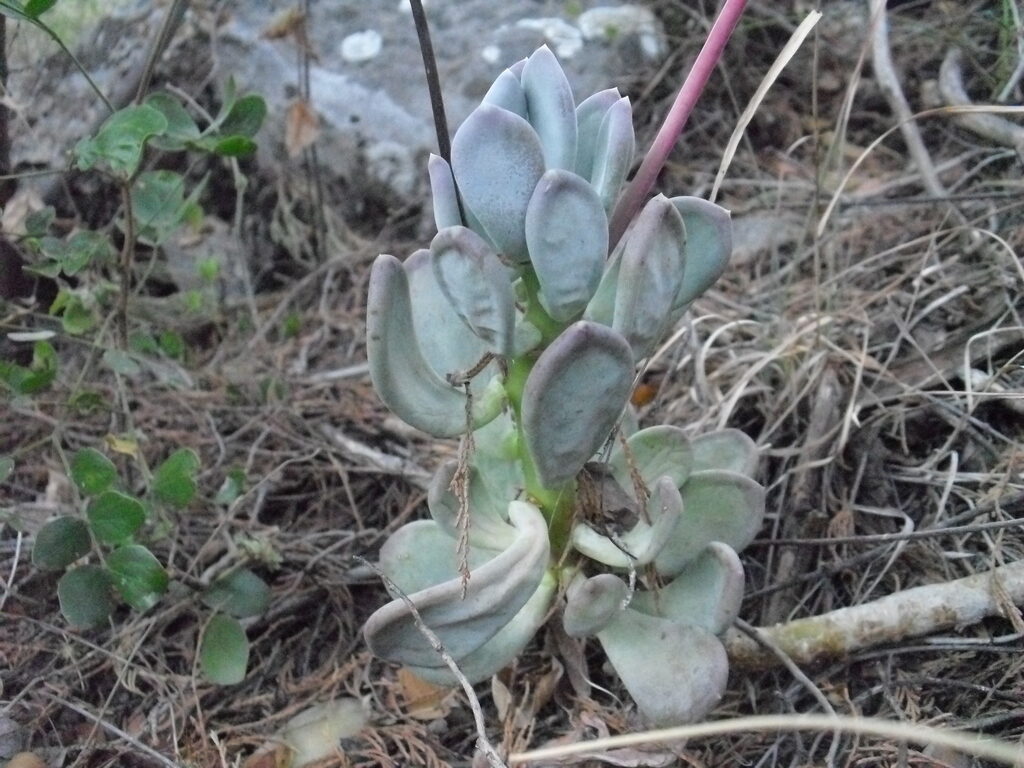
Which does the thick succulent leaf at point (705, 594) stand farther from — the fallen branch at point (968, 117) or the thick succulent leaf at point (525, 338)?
the fallen branch at point (968, 117)

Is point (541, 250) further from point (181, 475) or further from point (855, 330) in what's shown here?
point (855, 330)

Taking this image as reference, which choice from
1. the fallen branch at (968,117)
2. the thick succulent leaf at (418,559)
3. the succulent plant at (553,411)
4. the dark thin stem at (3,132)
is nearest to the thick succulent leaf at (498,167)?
the succulent plant at (553,411)

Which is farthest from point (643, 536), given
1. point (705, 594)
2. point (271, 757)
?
point (271, 757)

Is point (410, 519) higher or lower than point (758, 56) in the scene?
lower

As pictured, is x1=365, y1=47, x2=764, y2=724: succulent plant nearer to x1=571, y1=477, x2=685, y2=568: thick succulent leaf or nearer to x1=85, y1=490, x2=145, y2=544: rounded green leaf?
x1=571, y1=477, x2=685, y2=568: thick succulent leaf

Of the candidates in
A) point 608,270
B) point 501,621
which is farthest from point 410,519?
point 608,270

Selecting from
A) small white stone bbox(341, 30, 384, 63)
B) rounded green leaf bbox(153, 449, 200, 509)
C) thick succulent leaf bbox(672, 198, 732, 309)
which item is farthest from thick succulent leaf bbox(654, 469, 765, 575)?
small white stone bbox(341, 30, 384, 63)
